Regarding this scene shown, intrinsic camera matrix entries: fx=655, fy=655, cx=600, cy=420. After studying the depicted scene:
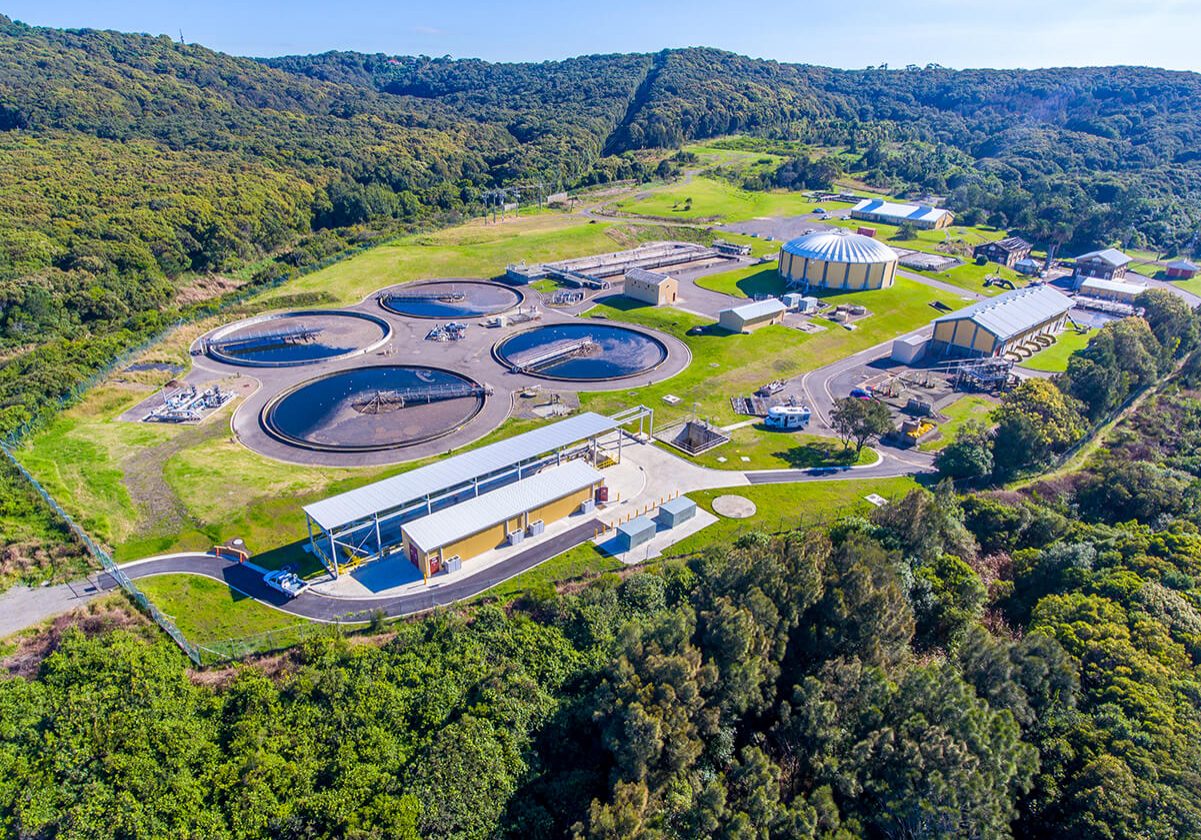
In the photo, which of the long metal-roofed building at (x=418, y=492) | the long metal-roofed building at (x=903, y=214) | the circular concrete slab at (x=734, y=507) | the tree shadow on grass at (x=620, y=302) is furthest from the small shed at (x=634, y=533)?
the long metal-roofed building at (x=903, y=214)

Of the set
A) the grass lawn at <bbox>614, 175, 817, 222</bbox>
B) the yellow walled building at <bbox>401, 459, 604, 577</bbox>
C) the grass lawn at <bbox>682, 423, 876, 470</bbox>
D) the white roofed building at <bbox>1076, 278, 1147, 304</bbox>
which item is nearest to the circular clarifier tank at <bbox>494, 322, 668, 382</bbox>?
the grass lawn at <bbox>682, 423, 876, 470</bbox>

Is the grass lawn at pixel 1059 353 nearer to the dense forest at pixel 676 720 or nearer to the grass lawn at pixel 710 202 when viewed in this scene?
the dense forest at pixel 676 720

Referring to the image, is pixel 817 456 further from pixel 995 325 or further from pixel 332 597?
pixel 332 597

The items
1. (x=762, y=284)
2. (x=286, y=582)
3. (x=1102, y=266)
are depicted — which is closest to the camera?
(x=286, y=582)

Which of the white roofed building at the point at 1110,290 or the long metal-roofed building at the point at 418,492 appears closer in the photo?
the long metal-roofed building at the point at 418,492

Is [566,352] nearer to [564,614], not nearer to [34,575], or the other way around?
[564,614]

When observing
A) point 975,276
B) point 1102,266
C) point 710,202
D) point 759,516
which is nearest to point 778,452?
point 759,516
